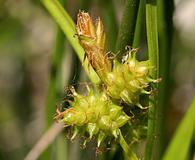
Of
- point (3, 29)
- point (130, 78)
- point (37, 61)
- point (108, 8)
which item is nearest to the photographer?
point (130, 78)

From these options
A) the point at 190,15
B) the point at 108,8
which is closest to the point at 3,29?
the point at 190,15

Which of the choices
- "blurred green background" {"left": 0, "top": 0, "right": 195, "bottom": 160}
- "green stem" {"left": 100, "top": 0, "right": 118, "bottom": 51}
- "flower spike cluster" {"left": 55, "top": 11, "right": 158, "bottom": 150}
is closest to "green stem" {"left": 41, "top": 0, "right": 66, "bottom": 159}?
"green stem" {"left": 100, "top": 0, "right": 118, "bottom": 51}

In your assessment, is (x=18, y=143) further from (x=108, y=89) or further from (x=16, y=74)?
(x=108, y=89)

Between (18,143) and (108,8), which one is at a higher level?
(108,8)

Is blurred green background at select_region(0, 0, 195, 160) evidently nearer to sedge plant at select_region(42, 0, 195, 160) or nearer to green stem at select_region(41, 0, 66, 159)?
green stem at select_region(41, 0, 66, 159)

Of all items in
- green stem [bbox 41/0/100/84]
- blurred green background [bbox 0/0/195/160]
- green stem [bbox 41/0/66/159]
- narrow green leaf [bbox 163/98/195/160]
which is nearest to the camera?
narrow green leaf [bbox 163/98/195/160]

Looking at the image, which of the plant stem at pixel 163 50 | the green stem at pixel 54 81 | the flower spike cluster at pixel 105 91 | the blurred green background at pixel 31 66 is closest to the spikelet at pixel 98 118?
the flower spike cluster at pixel 105 91
